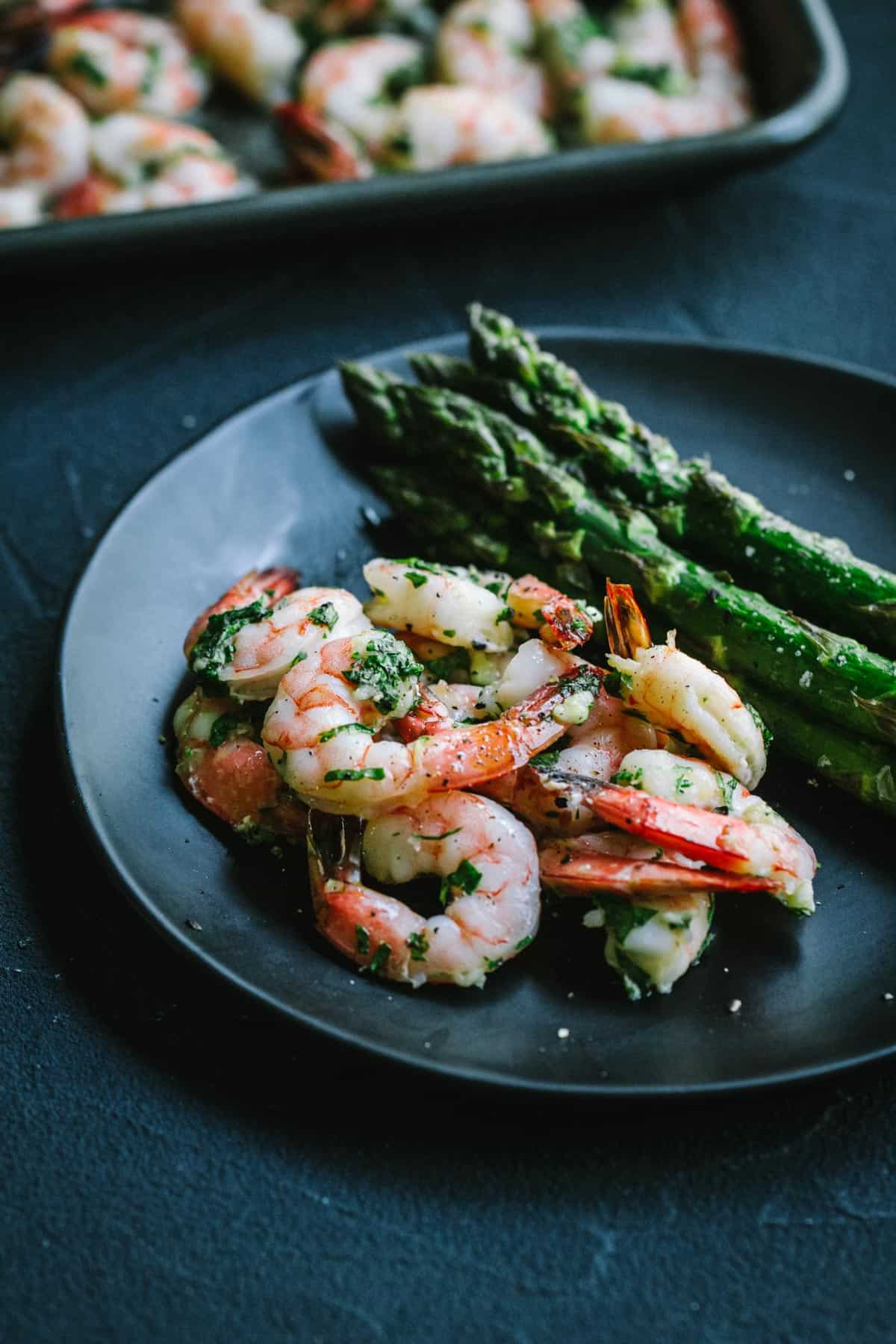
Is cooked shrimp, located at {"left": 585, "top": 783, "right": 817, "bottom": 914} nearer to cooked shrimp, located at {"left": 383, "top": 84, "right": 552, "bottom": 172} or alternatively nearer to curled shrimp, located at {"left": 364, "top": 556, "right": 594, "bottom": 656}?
curled shrimp, located at {"left": 364, "top": 556, "right": 594, "bottom": 656}

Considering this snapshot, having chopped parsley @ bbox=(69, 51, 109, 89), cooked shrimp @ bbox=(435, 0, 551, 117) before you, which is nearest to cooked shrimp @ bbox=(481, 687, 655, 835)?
cooked shrimp @ bbox=(435, 0, 551, 117)

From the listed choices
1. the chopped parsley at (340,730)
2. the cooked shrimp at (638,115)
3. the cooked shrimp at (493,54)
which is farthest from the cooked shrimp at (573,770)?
the cooked shrimp at (493,54)

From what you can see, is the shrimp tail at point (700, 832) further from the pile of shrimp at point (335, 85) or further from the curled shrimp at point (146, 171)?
the curled shrimp at point (146, 171)

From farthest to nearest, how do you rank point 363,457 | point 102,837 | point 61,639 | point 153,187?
point 153,187, point 363,457, point 61,639, point 102,837

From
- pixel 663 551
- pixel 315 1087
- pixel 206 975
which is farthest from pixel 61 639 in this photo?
pixel 663 551

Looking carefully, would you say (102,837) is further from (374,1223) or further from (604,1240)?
(604,1240)
